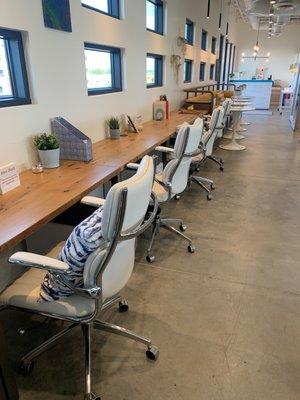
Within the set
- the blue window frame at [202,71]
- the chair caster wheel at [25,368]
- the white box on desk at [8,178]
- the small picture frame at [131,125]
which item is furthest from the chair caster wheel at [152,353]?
the blue window frame at [202,71]

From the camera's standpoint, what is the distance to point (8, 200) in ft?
5.53

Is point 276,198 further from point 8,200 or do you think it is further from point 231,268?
point 8,200

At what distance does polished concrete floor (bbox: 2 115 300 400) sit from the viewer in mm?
1455

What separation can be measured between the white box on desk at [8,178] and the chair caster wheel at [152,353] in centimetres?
123

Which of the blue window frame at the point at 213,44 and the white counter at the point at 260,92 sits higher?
the blue window frame at the point at 213,44

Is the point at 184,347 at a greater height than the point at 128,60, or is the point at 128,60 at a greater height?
the point at 128,60

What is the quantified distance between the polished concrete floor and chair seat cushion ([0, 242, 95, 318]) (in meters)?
0.46

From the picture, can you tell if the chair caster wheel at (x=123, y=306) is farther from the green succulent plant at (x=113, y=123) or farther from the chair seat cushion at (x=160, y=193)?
the green succulent plant at (x=113, y=123)

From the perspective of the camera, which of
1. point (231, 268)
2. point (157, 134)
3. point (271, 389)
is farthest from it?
point (157, 134)

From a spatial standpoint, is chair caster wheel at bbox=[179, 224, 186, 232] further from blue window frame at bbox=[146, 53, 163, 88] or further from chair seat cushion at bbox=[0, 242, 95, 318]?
blue window frame at bbox=[146, 53, 163, 88]

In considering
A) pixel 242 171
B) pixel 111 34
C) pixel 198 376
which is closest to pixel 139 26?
pixel 111 34

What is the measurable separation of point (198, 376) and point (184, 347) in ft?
0.60

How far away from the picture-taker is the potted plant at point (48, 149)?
215 centimetres

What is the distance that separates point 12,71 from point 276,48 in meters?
14.5
